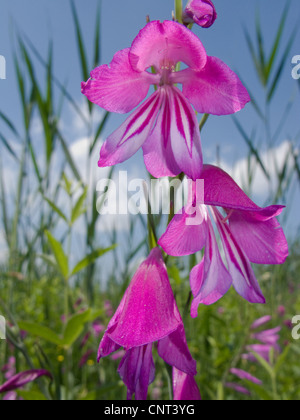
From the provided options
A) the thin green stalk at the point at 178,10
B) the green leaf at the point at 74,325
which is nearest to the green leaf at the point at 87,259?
the green leaf at the point at 74,325

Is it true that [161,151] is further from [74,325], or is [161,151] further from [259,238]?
[74,325]

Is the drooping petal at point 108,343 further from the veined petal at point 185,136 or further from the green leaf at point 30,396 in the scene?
the green leaf at point 30,396

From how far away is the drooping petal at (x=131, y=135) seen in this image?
500mm

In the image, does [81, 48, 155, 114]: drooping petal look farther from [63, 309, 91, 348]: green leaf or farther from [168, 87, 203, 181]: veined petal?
[63, 309, 91, 348]: green leaf

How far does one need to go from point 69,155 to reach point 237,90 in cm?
84

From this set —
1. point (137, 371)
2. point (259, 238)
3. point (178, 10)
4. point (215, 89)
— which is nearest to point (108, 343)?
point (137, 371)

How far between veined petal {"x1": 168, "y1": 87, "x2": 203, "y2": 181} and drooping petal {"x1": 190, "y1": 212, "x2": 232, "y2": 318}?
0.11m

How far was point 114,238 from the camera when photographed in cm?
176

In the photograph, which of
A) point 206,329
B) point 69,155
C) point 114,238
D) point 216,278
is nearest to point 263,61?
point 69,155

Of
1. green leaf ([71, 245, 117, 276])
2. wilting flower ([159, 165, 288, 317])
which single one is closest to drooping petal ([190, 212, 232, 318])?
wilting flower ([159, 165, 288, 317])

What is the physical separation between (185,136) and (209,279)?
0.65 feet

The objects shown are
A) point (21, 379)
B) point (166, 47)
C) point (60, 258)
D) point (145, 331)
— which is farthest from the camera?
point (60, 258)

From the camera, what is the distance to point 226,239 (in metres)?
0.57

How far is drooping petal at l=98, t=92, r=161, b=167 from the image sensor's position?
500 millimetres
